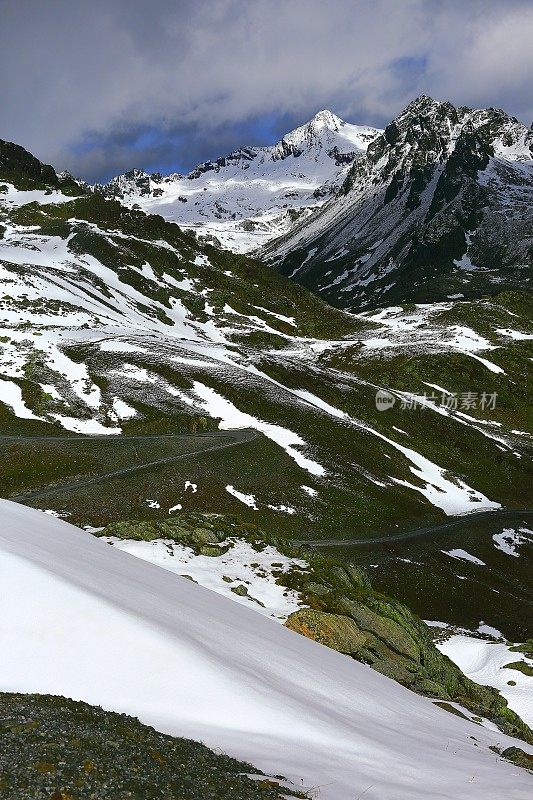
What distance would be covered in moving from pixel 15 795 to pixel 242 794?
3304mm

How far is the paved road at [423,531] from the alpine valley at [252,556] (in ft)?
1.48

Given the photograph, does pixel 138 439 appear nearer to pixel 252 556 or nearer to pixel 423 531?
pixel 423 531

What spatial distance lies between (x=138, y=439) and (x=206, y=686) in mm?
59111

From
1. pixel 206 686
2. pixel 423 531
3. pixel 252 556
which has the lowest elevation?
pixel 252 556

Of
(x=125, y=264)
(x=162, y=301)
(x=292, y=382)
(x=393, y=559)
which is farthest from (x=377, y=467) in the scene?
(x=125, y=264)

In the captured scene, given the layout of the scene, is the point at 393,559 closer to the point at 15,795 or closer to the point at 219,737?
the point at 219,737

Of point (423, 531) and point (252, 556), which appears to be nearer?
point (252, 556)

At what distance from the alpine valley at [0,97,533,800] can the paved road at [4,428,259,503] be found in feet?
1.76

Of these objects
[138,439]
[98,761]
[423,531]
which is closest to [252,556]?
[98,761]

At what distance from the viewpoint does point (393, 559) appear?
54375 mm

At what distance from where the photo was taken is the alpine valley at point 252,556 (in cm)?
962

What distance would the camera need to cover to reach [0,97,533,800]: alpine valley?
31.6 feet

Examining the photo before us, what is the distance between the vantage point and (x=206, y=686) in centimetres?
1030

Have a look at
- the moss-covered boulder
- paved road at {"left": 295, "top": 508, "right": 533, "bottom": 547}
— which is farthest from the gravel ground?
paved road at {"left": 295, "top": 508, "right": 533, "bottom": 547}
